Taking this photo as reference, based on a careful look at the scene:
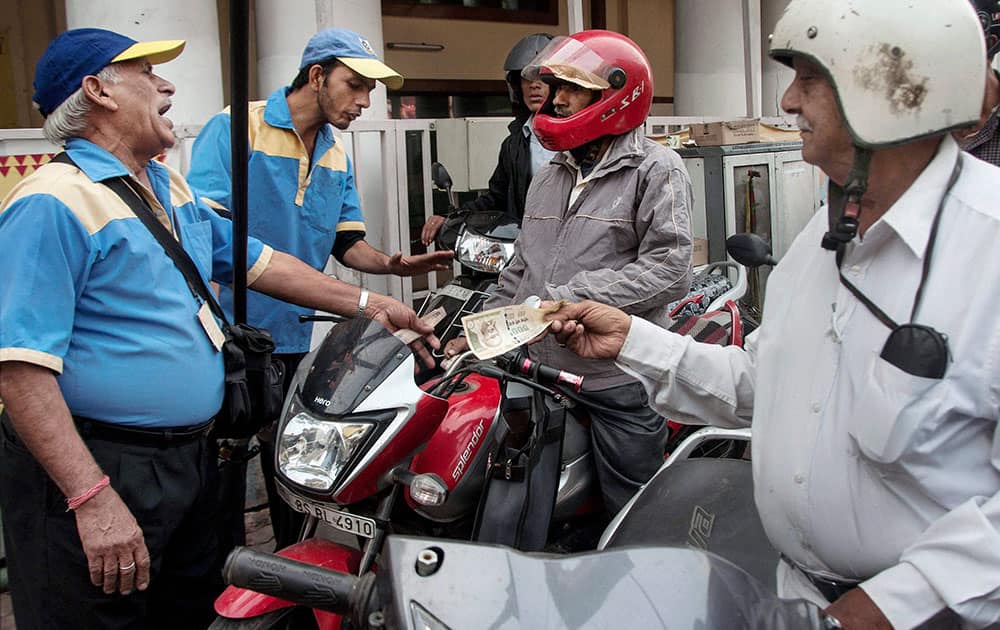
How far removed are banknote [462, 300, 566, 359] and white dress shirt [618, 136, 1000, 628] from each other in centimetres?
56

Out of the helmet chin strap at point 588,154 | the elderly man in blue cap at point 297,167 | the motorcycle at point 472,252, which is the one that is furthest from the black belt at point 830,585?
the motorcycle at point 472,252

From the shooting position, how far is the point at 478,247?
4484mm

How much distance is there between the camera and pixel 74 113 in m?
2.26

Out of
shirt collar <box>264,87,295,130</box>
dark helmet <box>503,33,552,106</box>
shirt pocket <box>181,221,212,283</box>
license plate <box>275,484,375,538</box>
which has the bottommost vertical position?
license plate <box>275,484,375,538</box>

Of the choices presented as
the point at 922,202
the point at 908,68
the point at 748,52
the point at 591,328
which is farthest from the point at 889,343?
the point at 748,52

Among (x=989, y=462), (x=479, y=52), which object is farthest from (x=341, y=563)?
(x=479, y=52)

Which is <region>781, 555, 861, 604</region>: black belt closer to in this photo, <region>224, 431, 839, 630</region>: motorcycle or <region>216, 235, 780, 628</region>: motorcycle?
<region>224, 431, 839, 630</region>: motorcycle

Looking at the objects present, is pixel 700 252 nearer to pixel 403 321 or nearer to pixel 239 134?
pixel 403 321

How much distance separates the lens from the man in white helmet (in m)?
1.37

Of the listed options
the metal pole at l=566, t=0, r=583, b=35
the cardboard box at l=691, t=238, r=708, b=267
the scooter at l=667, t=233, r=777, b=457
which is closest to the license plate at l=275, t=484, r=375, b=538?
the scooter at l=667, t=233, r=777, b=457

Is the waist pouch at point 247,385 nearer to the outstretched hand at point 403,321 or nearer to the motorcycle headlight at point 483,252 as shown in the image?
the outstretched hand at point 403,321

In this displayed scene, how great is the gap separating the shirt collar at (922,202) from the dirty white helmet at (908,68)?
6 centimetres

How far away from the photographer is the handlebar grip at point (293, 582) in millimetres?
1290

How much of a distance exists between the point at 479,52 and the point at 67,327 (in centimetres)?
815
